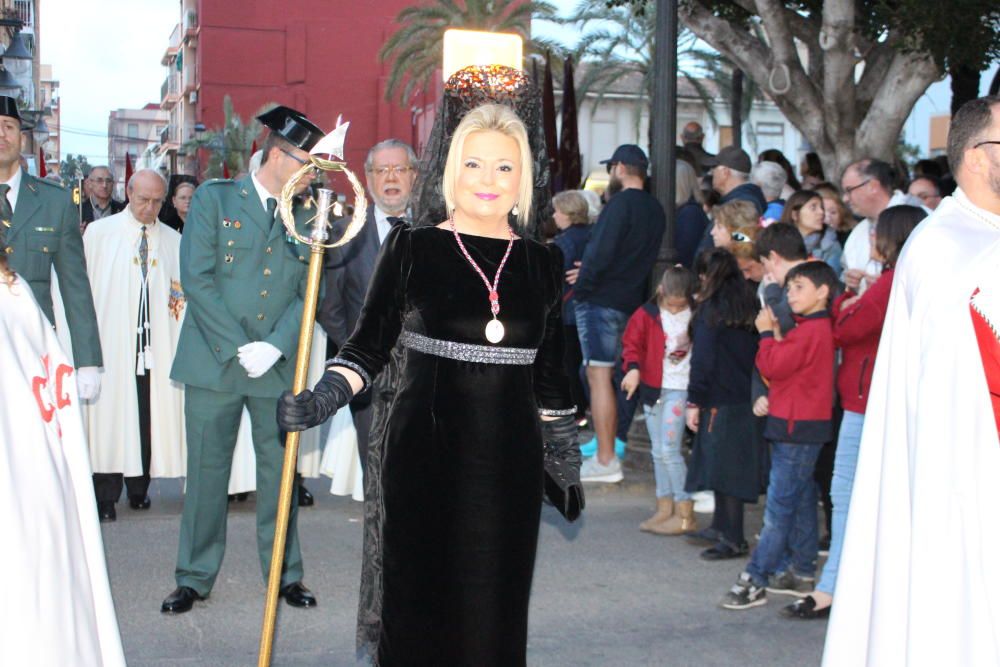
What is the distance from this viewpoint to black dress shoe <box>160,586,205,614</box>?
20.1 feet

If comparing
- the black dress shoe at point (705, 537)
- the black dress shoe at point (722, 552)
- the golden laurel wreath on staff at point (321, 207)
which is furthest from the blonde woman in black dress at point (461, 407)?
the black dress shoe at point (705, 537)

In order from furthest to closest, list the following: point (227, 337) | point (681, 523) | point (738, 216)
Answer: point (738, 216) → point (681, 523) → point (227, 337)

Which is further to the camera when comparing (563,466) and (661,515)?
(661,515)

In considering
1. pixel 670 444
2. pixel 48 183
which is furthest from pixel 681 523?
pixel 48 183

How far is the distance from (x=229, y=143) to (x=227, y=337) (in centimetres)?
4924

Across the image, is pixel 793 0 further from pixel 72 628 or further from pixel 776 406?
pixel 72 628

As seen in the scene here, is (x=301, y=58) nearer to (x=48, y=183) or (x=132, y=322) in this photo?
(x=132, y=322)

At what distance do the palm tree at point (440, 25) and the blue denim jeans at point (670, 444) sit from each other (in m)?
26.2

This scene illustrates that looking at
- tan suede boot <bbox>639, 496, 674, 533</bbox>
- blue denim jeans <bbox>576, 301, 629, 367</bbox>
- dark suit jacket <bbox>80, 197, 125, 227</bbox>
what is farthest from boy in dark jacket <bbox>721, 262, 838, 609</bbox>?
dark suit jacket <bbox>80, 197, 125, 227</bbox>

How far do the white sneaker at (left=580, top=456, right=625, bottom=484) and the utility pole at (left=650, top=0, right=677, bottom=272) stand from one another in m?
1.48

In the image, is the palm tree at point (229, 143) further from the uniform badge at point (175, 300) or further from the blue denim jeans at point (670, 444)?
the blue denim jeans at point (670, 444)

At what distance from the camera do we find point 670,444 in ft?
25.8

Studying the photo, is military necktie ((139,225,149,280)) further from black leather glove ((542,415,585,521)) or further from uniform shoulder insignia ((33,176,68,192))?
black leather glove ((542,415,585,521))

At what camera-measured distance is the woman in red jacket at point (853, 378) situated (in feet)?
20.3
